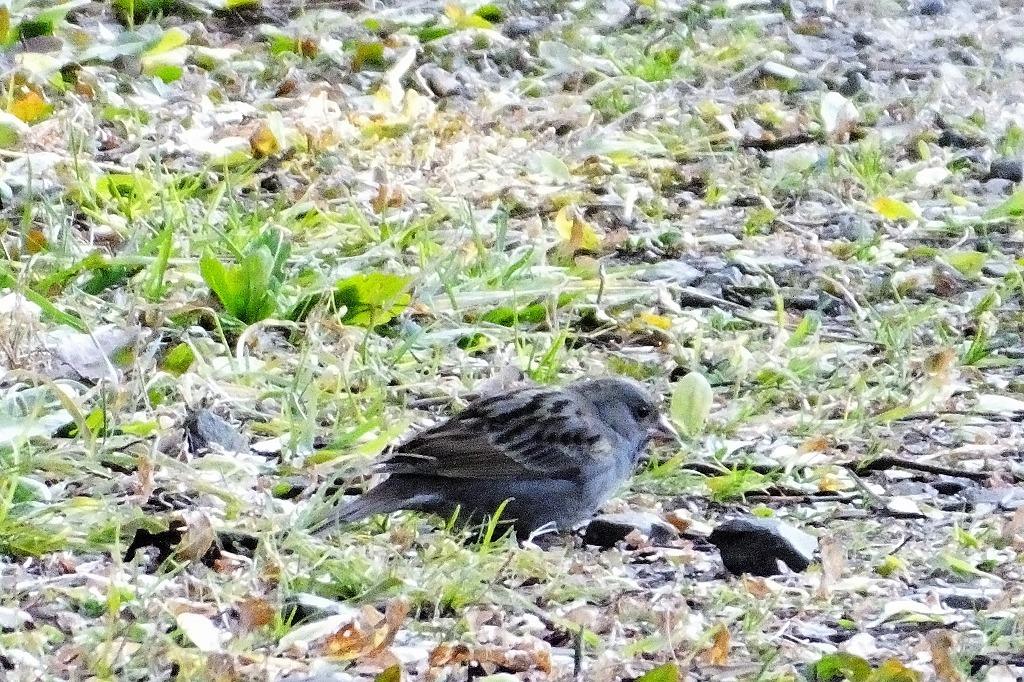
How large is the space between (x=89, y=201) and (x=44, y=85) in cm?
118

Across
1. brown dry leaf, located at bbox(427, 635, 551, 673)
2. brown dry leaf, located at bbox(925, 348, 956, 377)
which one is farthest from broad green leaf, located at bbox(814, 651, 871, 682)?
brown dry leaf, located at bbox(925, 348, 956, 377)

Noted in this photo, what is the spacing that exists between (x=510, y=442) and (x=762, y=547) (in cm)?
61

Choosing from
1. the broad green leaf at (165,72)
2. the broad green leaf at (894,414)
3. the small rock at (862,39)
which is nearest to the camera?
the broad green leaf at (894,414)

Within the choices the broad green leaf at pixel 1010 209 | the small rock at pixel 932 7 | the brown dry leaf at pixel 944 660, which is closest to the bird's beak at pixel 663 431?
the brown dry leaf at pixel 944 660

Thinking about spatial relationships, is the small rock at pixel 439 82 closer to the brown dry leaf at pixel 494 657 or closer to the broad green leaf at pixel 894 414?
the broad green leaf at pixel 894 414

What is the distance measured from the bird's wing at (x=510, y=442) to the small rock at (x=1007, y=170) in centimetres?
322

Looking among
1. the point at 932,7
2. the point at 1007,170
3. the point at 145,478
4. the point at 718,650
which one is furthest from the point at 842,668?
the point at 932,7

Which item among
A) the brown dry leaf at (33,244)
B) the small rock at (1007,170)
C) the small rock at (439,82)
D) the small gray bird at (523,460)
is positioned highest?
the small gray bird at (523,460)

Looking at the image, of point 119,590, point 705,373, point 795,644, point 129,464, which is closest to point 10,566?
point 119,590

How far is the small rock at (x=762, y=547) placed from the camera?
3.46 meters

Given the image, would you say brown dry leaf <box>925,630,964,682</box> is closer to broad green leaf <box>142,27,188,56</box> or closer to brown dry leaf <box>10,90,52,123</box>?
brown dry leaf <box>10,90,52,123</box>

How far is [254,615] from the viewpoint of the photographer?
9.75ft

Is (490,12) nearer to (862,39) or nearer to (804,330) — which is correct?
(862,39)

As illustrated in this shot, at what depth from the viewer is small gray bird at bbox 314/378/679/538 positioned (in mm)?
3660
